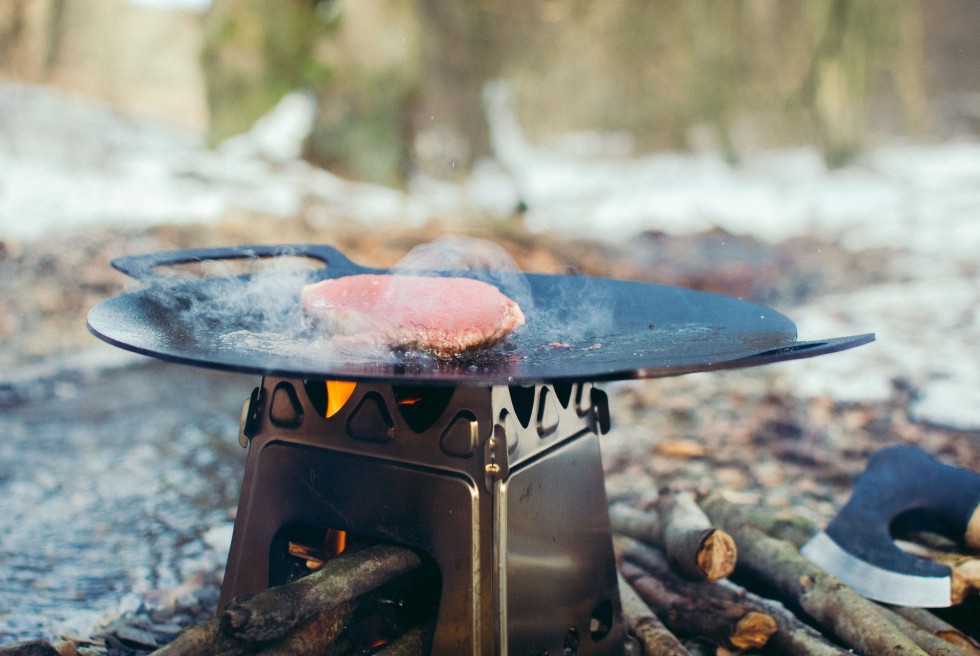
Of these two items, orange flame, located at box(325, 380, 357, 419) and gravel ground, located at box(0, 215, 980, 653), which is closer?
orange flame, located at box(325, 380, 357, 419)

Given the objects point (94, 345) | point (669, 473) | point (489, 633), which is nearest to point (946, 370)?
point (669, 473)

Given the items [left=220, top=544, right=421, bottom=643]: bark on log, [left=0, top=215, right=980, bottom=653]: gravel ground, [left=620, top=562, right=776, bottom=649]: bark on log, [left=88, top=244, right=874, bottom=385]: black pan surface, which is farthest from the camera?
[left=0, top=215, right=980, bottom=653]: gravel ground

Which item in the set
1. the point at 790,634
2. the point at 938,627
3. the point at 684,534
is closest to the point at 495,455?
the point at 684,534

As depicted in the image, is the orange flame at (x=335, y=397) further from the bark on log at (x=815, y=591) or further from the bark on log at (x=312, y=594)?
the bark on log at (x=815, y=591)

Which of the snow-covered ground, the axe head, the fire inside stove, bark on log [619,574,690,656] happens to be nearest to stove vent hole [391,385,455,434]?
the fire inside stove

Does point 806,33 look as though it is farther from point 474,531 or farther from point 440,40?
point 474,531

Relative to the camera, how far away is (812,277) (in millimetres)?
6473

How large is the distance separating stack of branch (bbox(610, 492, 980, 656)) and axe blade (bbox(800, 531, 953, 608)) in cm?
5

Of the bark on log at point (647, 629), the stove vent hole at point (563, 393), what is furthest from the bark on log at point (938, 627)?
the stove vent hole at point (563, 393)

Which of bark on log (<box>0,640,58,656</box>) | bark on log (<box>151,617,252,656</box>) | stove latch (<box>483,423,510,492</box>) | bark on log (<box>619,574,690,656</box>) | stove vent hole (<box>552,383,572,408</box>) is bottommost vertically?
bark on log (<box>0,640,58,656</box>)

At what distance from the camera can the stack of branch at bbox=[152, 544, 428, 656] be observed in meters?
1.35

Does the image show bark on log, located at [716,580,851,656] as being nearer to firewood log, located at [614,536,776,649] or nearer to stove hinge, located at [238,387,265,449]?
firewood log, located at [614,536,776,649]

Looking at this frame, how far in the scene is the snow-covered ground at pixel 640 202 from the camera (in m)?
4.59

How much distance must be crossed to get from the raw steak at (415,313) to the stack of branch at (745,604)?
2.91 feet
